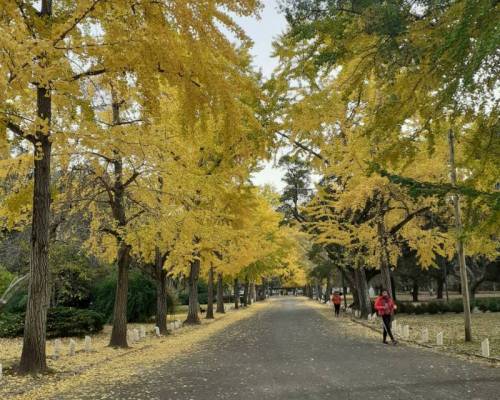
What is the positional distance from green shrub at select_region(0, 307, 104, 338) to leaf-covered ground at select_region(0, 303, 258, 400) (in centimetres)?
83

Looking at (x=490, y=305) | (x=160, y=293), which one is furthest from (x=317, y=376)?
(x=490, y=305)

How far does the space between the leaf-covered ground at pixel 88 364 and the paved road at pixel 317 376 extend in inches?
38.0

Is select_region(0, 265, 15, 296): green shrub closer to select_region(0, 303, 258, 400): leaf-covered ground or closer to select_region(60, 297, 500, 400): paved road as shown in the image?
select_region(0, 303, 258, 400): leaf-covered ground

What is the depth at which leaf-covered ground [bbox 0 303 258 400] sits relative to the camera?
9.32 metres

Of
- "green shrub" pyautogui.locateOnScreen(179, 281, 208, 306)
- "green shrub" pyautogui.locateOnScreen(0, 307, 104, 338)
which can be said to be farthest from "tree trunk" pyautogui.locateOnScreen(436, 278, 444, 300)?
"green shrub" pyautogui.locateOnScreen(0, 307, 104, 338)

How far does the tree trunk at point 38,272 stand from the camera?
10859 millimetres

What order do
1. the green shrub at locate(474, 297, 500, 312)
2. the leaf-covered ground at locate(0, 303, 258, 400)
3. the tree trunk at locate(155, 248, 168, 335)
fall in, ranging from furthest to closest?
1. the green shrub at locate(474, 297, 500, 312)
2. the tree trunk at locate(155, 248, 168, 335)
3. the leaf-covered ground at locate(0, 303, 258, 400)

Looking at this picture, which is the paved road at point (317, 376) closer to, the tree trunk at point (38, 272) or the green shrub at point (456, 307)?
the tree trunk at point (38, 272)

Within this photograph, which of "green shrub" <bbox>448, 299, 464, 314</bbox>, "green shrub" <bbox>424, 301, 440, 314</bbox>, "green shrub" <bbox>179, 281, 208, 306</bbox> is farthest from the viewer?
"green shrub" <bbox>179, 281, 208, 306</bbox>

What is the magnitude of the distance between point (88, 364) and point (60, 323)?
937 centimetres

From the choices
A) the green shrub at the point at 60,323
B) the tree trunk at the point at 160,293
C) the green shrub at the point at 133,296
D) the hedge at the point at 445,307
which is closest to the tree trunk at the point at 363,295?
the hedge at the point at 445,307

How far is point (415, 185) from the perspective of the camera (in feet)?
21.0

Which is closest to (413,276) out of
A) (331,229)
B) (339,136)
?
(331,229)

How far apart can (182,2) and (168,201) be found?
1022 centimetres
